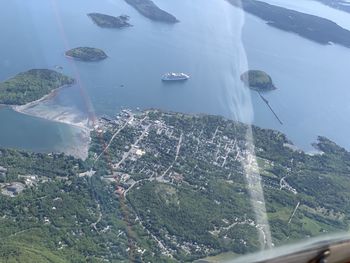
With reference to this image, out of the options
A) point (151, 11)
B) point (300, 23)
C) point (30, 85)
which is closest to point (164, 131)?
point (30, 85)

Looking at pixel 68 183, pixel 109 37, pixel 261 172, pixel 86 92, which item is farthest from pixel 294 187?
pixel 109 37

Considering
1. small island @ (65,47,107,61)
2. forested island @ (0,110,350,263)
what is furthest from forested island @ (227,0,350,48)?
forested island @ (0,110,350,263)

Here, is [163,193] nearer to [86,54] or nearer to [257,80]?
[257,80]

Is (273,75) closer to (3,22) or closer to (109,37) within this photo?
A: (109,37)

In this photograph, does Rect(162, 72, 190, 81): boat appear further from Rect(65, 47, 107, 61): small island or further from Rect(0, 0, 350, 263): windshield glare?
Rect(65, 47, 107, 61): small island

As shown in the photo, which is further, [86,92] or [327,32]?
[327,32]
